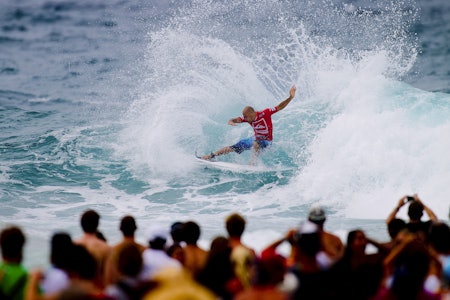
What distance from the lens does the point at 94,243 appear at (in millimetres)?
5078

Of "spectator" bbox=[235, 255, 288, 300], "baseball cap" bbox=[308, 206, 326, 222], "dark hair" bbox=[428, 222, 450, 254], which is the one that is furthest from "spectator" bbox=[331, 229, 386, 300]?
"baseball cap" bbox=[308, 206, 326, 222]

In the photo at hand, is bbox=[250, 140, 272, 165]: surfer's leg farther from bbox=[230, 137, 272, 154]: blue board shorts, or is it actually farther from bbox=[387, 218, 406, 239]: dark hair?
bbox=[387, 218, 406, 239]: dark hair

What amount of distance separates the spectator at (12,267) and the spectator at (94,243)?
779 mm

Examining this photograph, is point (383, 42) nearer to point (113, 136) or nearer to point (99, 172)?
point (113, 136)

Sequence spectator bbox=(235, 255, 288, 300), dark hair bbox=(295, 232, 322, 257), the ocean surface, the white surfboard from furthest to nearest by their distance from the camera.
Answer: the white surfboard
the ocean surface
dark hair bbox=(295, 232, 322, 257)
spectator bbox=(235, 255, 288, 300)

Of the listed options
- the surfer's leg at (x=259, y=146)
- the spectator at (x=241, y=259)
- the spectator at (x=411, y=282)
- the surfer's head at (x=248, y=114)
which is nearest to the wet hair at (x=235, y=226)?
the spectator at (x=241, y=259)

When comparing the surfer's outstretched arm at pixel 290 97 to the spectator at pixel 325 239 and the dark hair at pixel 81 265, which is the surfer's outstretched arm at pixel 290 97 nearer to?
the spectator at pixel 325 239

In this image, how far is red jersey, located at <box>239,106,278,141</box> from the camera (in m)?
13.6

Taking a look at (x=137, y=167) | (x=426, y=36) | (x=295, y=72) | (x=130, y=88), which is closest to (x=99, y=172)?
(x=137, y=167)

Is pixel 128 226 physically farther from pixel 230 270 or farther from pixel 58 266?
pixel 230 270

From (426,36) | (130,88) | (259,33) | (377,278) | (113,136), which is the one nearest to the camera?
(377,278)

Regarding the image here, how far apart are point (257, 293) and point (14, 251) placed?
5.65ft

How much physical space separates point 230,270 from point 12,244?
4.65 feet

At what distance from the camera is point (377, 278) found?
361cm
